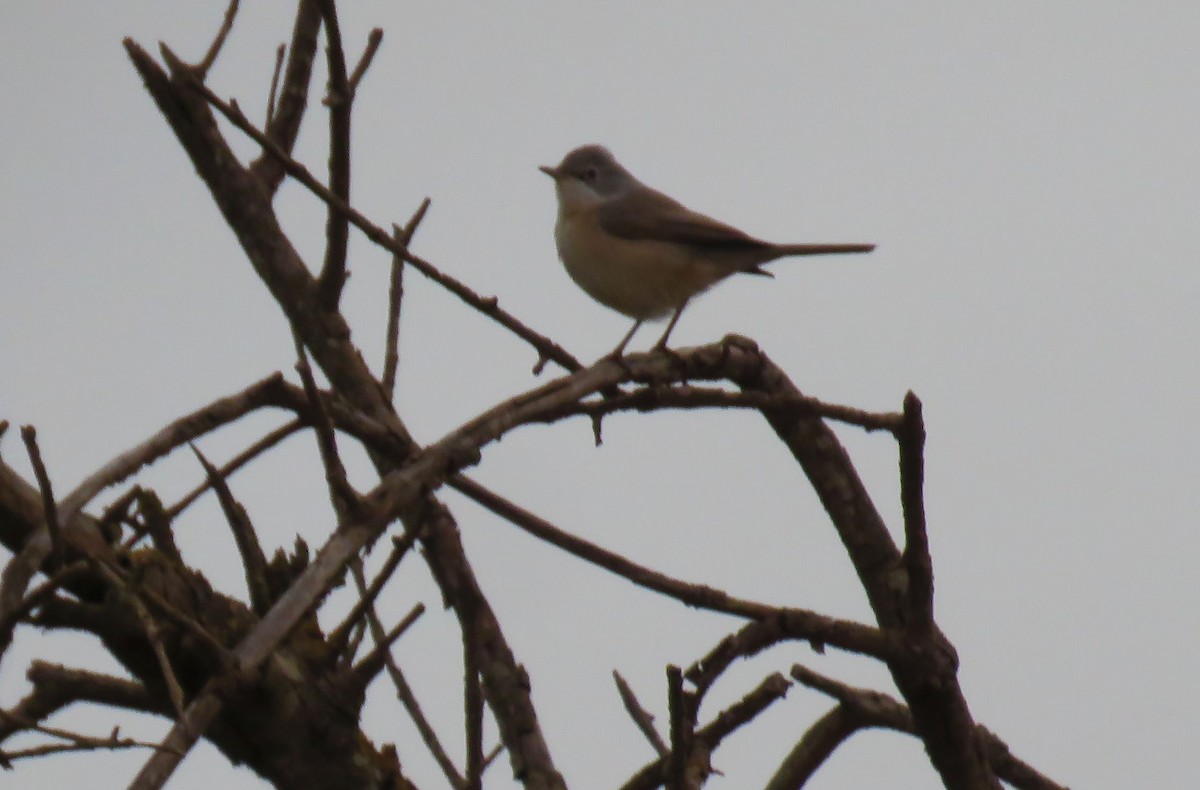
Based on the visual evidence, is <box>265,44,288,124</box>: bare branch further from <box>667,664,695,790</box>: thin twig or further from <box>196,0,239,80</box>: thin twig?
<box>667,664,695,790</box>: thin twig

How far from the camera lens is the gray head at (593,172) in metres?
7.84

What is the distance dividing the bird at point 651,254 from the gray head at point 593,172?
1.28ft

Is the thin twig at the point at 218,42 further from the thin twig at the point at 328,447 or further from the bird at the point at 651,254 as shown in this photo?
the bird at the point at 651,254

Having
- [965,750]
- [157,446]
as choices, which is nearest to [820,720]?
[965,750]

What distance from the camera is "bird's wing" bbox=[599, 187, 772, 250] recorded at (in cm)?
681

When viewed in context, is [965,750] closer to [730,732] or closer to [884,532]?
[884,532]

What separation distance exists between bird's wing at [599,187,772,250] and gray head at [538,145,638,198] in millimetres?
231

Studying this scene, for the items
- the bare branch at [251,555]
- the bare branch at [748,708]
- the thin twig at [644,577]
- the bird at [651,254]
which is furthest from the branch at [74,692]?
the bird at [651,254]

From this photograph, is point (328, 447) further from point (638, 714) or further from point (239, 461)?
point (638, 714)

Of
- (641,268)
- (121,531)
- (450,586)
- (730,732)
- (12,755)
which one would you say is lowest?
(12,755)

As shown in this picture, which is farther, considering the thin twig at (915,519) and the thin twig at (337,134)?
the thin twig at (337,134)

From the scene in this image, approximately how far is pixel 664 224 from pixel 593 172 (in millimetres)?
929

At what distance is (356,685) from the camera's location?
10.9 ft

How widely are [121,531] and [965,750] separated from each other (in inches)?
81.7
